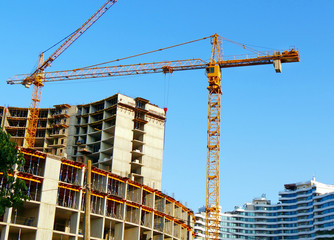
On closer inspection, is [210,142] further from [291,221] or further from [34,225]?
[291,221]

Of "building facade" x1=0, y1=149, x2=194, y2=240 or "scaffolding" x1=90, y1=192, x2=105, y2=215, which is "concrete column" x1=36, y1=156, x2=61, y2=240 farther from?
"scaffolding" x1=90, y1=192, x2=105, y2=215

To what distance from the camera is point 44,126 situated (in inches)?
5207

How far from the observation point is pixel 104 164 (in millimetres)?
109125

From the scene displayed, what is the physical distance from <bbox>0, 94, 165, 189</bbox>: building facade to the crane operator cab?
1916 centimetres

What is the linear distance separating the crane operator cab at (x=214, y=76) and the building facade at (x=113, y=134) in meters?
19.2

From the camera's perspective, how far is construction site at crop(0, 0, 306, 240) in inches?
2874

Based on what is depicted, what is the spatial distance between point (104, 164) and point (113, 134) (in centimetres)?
904

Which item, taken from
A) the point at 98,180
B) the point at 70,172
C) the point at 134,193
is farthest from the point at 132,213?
the point at 70,172

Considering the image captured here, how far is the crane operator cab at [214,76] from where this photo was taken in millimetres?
104925

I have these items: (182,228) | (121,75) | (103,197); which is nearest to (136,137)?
(121,75)

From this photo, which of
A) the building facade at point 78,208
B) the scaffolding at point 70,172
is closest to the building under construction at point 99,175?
the building facade at point 78,208

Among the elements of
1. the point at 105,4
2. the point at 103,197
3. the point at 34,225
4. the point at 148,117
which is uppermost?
the point at 105,4

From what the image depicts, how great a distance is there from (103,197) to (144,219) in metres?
12.9

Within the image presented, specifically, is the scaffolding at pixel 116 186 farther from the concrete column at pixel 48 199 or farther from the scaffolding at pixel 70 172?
the concrete column at pixel 48 199
